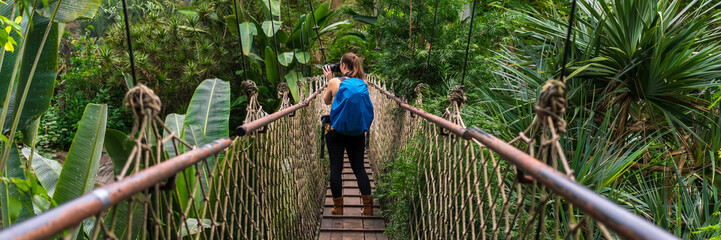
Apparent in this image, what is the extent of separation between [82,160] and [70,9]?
60cm

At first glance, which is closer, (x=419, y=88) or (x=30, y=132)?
(x=30, y=132)

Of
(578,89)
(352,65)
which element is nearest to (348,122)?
(352,65)

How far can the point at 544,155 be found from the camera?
0.83 meters

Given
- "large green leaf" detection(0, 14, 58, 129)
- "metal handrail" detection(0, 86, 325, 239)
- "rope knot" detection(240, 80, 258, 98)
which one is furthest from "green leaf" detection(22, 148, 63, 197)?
"metal handrail" detection(0, 86, 325, 239)

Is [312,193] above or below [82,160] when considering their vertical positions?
below

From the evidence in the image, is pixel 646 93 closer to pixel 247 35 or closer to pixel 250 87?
pixel 250 87

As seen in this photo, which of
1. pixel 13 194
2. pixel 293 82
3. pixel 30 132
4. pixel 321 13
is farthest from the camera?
pixel 321 13

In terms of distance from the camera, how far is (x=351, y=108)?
8.63 feet

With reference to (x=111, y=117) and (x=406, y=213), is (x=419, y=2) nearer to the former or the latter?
(x=406, y=213)

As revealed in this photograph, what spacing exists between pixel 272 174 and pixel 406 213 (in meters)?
0.69

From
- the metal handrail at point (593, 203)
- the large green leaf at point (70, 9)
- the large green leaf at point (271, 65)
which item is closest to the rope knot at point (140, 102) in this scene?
the metal handrail at point (593, 203)

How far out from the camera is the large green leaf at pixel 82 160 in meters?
1.41

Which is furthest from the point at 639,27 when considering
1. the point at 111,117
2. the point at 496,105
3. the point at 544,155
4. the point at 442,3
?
the point at 111,117

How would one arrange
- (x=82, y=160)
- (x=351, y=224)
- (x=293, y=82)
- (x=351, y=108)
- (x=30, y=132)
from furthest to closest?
(x=293, y=82) < (x=351, y=224) < (x=351, y=108) < (x=30, y=132) < (x=82, y=160)
